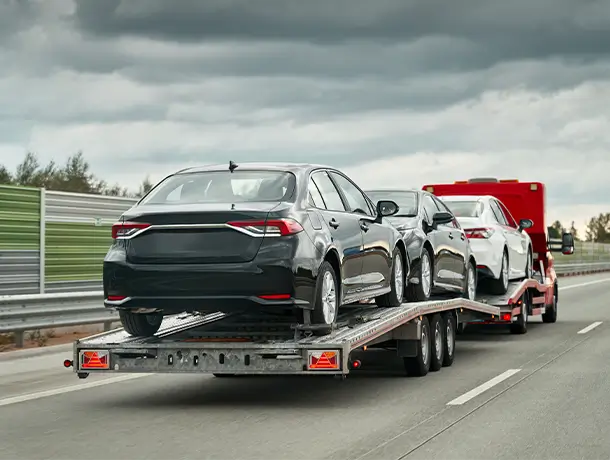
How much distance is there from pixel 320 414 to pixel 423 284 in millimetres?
4269

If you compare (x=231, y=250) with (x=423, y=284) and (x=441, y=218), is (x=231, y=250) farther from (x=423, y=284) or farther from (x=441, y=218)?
(x=441, y=218)

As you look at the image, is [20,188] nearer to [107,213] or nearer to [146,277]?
[107,213]

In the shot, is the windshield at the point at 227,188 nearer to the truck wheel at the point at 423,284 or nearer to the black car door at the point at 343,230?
the black car door at the point at 343,230

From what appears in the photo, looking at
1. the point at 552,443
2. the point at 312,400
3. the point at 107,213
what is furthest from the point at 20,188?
the point at 552,443

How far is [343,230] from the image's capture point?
1098 centimetres

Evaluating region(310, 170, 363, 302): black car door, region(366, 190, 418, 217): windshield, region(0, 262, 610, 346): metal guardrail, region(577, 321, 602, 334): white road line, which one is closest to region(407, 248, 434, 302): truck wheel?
region(366, 190, 418, 217): windshield

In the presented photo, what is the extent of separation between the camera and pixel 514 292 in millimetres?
18219

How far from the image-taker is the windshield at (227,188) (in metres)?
10.4

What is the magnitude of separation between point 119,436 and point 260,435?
3.48 feet

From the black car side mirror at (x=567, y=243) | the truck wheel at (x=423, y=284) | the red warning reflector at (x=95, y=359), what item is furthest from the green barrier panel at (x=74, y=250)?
the black car side mirror at (x=567, y=243)

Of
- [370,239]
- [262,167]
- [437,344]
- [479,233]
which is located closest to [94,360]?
[262,167]

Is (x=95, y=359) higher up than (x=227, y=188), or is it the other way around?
(x=227, y=188)

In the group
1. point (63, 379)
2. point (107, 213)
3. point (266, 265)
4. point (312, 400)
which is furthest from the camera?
→ point (107, 213)

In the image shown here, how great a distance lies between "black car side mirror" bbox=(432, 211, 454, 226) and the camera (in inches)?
571
